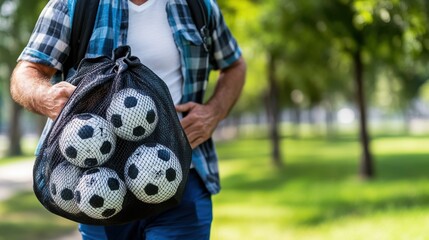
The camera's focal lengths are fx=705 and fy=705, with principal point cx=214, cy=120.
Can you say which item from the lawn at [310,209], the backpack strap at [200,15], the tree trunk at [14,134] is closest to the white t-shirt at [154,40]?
the backpack strap at [200,15]

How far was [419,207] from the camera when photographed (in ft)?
30.1

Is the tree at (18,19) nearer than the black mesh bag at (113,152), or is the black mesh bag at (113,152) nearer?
the black mesh bag at (113,152)

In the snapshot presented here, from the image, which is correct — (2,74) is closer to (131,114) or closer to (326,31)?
(326,31)

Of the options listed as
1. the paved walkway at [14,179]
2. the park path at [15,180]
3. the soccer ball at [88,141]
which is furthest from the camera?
the paved walkway at [14,179]

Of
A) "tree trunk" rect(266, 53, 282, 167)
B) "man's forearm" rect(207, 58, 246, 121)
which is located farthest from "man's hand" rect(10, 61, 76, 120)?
"tree trunk" rect(266, 53, 282, 167)

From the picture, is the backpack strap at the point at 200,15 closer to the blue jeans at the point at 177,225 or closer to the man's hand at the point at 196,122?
the man's hand at the point at 196,122

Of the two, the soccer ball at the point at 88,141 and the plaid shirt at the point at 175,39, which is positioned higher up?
the plaid shirt at the point at 175,39

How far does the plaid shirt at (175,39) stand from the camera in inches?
90.4

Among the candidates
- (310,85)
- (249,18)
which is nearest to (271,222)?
(249,18)

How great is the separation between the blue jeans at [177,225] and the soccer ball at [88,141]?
502mm

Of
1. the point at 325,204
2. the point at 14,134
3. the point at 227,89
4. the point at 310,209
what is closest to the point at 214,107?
the point at 227,89

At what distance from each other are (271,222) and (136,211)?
26.3 ft

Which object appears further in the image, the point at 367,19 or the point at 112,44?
the point at 367,19

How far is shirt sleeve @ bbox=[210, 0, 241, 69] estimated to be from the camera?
8.48 feet
